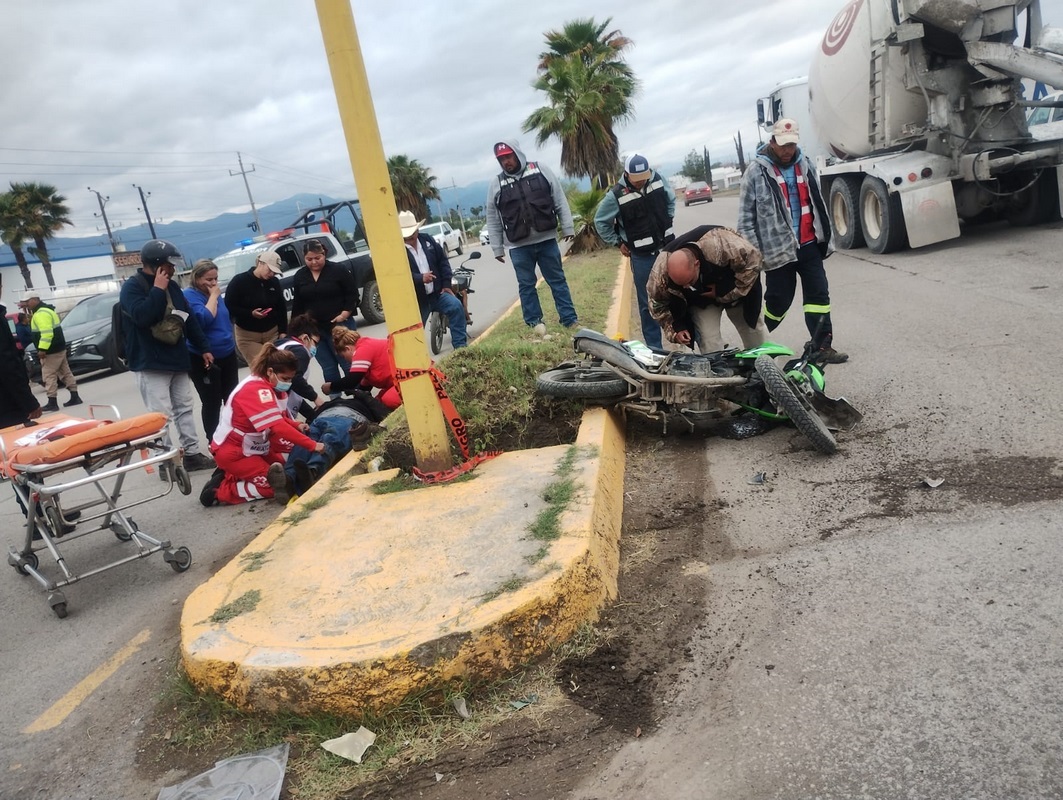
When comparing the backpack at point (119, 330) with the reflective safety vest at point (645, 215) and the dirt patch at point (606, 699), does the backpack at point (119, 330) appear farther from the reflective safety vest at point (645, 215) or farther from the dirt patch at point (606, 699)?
the dirt patch at point (606, 699)

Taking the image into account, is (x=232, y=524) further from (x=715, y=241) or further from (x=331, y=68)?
(x=715, y=241)

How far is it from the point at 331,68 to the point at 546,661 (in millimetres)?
2935

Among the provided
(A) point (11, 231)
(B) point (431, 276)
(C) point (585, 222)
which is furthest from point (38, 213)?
(B) point (431, 276)

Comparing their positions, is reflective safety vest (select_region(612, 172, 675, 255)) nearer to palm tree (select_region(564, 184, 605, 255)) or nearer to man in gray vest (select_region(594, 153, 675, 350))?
man in gray vest (select_region(594, 153, 675, 350))

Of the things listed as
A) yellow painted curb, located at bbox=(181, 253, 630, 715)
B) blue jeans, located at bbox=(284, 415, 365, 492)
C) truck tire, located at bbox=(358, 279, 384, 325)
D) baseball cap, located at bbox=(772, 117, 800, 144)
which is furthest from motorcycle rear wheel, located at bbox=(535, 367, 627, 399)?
truck tire, located at bbox=(358, 279, 384, 325)

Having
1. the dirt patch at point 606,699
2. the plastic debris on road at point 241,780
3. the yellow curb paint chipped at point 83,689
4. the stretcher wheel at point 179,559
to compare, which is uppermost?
the stretcher wheel at point 179,559

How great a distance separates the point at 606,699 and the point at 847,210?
1151 cm

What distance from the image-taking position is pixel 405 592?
299 cm

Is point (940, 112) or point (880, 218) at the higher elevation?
point (940, 112)

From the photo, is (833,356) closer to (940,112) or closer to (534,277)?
(534,277)

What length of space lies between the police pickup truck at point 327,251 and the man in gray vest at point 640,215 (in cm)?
663

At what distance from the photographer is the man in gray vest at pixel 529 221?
7.35 m

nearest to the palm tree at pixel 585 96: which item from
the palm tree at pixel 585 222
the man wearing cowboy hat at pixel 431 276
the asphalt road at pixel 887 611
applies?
the palm tree at pixel 585 222

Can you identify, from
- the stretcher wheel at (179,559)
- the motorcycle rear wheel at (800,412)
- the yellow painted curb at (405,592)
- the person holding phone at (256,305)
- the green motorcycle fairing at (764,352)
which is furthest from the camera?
the person holding phone at (256,305)
